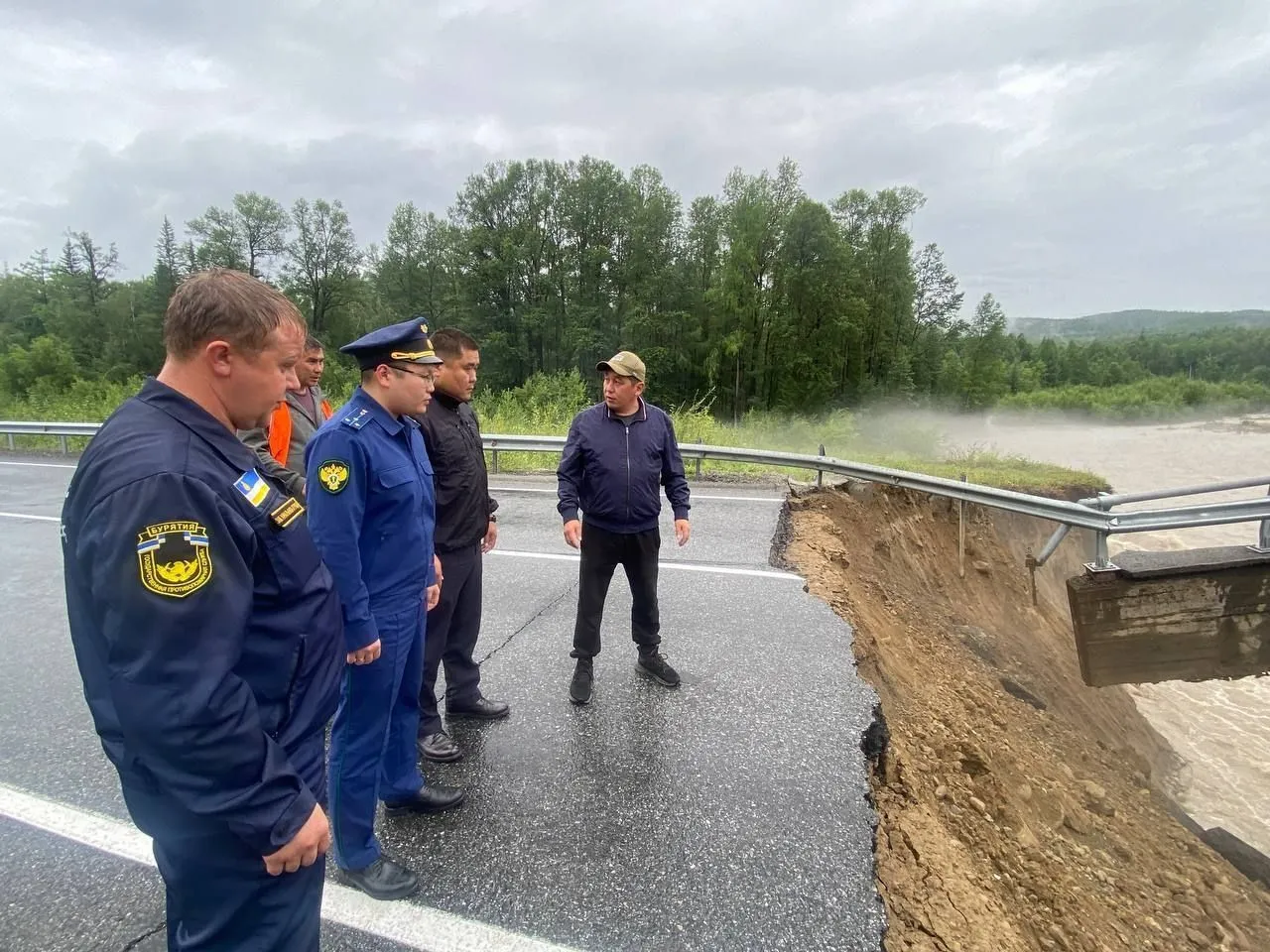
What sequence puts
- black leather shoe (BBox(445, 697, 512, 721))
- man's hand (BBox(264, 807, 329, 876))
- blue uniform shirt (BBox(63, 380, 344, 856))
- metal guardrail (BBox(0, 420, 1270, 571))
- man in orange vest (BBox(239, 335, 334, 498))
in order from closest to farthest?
blue uniform shirt (BBox(63, 380, 344, 856))
man's hand (BBox(264, 807, 329, 876))
black leather shoe (BBox(445, 697, 512, 721))
man in orange vest (BBox(239, 335, 334, 498))
metal guardrail (BBox(0, 420, 1270, 571))

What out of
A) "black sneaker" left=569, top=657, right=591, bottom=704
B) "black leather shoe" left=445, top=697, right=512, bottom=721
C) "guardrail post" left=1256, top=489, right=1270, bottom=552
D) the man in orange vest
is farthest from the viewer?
"guardrail post" left=1256, top=489, right=1270, bottom=552

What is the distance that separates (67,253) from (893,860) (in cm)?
5889

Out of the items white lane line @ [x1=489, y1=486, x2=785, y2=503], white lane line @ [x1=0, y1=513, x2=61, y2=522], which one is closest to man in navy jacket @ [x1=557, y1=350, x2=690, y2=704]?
white lane line @ [x1=489, y1=486, x2=785, y2=503]

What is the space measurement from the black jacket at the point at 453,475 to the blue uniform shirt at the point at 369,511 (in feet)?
1.73

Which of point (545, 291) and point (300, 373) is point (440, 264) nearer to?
point (545, 291)

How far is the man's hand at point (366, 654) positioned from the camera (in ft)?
7.29

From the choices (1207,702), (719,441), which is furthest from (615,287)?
(1207,702)

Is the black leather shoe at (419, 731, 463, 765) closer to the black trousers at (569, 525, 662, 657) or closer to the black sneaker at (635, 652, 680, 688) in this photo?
the black trousers at (569, 525, 662, 657)

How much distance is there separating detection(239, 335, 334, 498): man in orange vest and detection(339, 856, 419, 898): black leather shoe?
196 cm

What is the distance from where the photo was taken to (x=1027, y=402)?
5144 cm

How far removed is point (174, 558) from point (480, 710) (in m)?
2.36

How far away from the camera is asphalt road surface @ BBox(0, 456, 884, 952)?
212cm

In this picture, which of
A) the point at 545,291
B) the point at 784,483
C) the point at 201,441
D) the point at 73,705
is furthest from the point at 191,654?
the point at 545,291

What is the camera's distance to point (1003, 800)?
3.43 m
